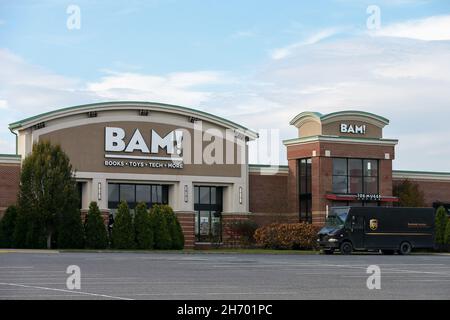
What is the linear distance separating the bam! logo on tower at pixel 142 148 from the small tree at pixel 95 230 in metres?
4.80

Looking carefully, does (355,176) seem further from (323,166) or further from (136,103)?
(136,103)

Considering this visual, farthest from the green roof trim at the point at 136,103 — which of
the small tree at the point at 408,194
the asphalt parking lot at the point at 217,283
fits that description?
the asphalt parking lot at the point at 217,283

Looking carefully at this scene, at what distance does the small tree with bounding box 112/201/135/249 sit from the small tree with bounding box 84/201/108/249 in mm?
615

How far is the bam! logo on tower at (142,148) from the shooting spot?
58656 mm

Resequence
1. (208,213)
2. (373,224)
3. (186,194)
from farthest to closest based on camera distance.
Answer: (208,213) → (186,194) → (373,224)

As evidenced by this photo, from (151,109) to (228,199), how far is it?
8.18 m

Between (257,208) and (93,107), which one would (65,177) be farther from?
(257,208)

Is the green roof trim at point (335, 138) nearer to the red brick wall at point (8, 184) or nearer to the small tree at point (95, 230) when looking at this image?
the small tree at point (95, 230)

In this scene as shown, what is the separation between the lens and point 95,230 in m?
54.1

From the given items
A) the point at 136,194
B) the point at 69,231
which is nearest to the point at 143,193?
the point at 136,194

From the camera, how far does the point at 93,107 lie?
190ft

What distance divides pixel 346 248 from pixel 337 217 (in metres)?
1.89

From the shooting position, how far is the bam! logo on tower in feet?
192
